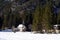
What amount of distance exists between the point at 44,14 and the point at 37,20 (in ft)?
2.98

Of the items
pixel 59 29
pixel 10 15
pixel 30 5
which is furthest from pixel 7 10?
pixel 59 29

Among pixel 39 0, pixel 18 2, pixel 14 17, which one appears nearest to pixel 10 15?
pixel 14 17

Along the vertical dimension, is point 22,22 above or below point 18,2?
below

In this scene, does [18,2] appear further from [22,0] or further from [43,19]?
[43,19]

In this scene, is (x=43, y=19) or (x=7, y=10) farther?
(x=7, y=10)

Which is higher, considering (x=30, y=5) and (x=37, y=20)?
(x=30, y=5)

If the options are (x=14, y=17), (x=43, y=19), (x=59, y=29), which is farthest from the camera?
(x=14, y=17)

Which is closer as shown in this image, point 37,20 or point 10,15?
point 37,20

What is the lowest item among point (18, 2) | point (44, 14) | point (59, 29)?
point (59, 29)

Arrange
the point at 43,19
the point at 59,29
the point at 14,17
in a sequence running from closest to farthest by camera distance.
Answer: the point at 43,19 → the point at 59,29 → the point at 14,17

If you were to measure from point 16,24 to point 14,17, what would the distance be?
4.38 feet

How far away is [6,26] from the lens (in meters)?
27.4

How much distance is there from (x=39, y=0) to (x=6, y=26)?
18.7ft

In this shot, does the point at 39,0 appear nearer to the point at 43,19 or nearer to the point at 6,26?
the point at 6,26
